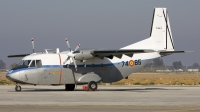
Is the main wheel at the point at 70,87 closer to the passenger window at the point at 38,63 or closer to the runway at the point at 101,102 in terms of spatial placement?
the passenger window at the point at 38,63

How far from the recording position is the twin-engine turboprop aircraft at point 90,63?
38.0m

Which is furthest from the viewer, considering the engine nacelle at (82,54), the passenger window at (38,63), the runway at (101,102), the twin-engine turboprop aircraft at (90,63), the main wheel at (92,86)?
the main wheel at (92,86)

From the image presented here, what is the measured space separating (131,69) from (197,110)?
69.4ft

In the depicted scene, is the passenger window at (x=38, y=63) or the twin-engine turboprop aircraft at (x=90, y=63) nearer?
the twin-engine turboprop aircraft at (x=90, y=63)

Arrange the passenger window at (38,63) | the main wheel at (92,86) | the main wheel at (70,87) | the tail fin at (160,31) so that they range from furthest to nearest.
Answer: the tail fin at (160,31), the main wheel at (70,87), the main wheel at (92,86), the passenger window at (38,63)

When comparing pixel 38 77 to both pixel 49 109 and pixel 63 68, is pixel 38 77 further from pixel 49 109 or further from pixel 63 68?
pixel 49 109

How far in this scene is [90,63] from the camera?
40.2m

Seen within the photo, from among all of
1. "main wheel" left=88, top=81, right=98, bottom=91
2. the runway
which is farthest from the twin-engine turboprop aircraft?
the runway

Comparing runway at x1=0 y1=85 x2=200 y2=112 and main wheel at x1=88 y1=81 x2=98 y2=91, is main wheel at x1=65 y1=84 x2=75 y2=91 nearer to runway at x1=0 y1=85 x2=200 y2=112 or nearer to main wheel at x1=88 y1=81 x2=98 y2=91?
main wheel at x1=88 y1=81 x2=98 y2=91

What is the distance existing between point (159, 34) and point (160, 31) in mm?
310

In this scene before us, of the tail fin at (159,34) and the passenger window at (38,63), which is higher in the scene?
the tail fin at (159,34)

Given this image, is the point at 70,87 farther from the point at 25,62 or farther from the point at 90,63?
the point at 25,62

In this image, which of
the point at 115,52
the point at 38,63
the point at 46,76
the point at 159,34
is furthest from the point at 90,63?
the point at 159,34

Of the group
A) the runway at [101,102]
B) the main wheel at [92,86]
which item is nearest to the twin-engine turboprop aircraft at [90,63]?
the main wheel at [92,86]
